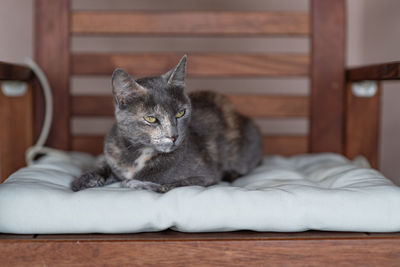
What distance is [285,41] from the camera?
9.00 ft

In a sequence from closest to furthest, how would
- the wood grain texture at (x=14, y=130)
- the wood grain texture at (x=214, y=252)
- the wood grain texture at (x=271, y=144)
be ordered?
1. the wood grain texture at (x=214, y=252)
2. the wood grain texture at (x=14, y=130)
3. the wood grain texture at (x=271, y=144)

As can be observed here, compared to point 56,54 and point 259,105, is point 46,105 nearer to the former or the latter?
point 56,54

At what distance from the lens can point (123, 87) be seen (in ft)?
3.77

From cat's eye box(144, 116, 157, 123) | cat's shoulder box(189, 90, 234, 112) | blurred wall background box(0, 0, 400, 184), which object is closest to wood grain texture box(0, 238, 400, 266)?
cat's eye box(144, 116, 157, 123)

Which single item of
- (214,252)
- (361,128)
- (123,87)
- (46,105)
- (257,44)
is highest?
(257,44)

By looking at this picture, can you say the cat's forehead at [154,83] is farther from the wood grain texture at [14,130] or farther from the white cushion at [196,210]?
the wood grain texture at [14,130]

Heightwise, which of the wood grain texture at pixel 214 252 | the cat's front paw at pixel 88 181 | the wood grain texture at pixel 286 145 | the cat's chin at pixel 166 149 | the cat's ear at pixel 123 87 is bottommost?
the wood grain texture at pixel 214 252

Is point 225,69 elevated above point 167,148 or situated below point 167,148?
above

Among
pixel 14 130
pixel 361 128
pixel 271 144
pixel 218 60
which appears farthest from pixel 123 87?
pixel 361 128

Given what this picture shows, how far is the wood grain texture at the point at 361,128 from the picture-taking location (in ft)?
5.87

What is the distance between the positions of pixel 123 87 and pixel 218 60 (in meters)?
0.81

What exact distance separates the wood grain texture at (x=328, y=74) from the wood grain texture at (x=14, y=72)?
114 centimetres

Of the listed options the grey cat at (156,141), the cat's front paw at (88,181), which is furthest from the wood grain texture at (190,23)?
the cat's front paw at (88,181)

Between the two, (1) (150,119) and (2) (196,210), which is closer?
(2) (196,210)
